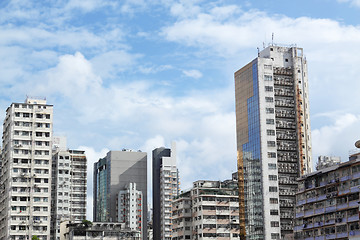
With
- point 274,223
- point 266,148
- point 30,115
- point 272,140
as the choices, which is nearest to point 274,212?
point 274,223

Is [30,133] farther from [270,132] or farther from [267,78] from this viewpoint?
[267,78]

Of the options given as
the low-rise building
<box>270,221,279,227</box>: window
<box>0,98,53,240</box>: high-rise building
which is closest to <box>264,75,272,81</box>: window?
<box>270,221,279,227</box>: window

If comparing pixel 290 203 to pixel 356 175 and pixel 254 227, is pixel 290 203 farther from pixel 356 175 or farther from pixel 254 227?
pixel 356 175

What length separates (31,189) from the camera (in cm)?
16288

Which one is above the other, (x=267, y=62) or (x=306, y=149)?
(x=267, y=62)

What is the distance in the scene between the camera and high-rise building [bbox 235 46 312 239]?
6634 inches

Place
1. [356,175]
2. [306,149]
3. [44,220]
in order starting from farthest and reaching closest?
1. [306,149]
2. [44,220]
3. [356,175]

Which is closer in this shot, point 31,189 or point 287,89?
point 31,189

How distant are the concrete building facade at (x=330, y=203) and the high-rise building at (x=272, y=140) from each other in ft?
99.0

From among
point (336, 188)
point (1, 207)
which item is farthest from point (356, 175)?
point (1, 207)

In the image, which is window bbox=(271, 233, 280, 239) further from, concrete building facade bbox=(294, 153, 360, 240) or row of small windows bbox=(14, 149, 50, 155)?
row of small windows bbox=(14, 149, 50, 155)

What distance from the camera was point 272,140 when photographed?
565 feet

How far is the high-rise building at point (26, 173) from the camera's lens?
526 ft

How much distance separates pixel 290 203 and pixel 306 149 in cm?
1733
